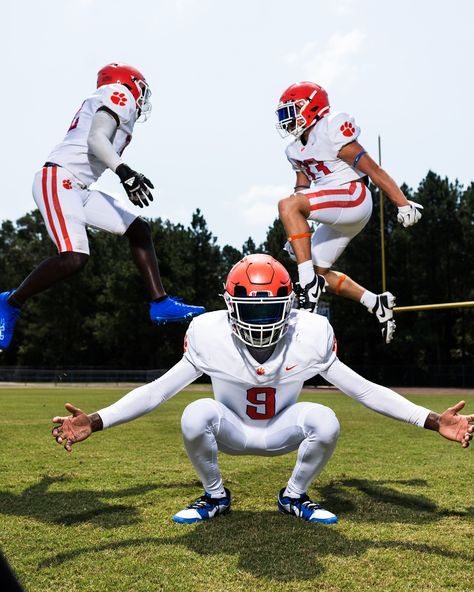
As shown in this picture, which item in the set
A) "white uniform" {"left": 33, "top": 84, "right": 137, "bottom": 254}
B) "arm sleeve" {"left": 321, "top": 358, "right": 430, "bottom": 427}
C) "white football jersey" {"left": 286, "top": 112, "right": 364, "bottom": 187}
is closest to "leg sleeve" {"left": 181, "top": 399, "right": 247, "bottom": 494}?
"arm sleeve" {"left": 321, "top": 358, "right": 430, "bottom": 427}

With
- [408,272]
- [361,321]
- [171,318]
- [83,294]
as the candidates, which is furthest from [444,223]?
[171,318]

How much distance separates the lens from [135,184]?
14.0ft

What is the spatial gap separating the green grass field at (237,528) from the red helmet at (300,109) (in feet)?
9.50

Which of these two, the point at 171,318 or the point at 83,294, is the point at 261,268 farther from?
the point at 83,294

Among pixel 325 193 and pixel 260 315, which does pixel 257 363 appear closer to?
pixel 260 315

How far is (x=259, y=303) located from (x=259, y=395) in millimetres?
662

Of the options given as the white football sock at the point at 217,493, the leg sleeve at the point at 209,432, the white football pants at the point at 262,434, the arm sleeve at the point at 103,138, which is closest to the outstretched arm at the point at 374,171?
the arm sleeve at the point at 103,138

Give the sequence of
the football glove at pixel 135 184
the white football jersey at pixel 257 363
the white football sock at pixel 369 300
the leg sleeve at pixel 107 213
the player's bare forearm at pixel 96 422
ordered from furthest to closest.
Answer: the white football sock at pixel 369 300
the leg sleeve at pixel 107 213
the football glove at pixel 135 184
the white football jersey at pixel 257 363
the player's bare forearm at pixel 96 422

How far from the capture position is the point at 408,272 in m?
46.4

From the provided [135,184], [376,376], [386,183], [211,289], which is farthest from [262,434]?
[211,289]

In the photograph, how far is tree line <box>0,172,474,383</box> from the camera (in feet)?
148

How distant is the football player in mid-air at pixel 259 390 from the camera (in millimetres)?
3555

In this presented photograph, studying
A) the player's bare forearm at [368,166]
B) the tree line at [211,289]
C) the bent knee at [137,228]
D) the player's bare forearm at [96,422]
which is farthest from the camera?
the tree line at [211,289]

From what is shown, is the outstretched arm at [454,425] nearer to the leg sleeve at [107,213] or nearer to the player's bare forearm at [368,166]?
the player's bare forearm at [368,166]
